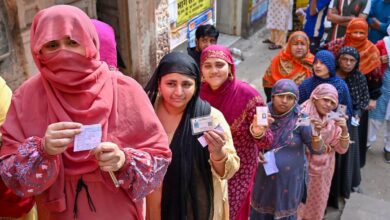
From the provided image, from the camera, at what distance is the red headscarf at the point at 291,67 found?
5023 mm

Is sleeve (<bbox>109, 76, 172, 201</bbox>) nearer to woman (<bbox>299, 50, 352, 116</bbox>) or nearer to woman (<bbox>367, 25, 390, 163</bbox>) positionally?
woman (<bbox>299, 50, 352, 116</bbox>)

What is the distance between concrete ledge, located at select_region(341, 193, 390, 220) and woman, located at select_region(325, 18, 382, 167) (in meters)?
1.05

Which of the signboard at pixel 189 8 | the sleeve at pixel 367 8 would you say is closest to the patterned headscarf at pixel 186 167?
the signboard at pixel 189 8

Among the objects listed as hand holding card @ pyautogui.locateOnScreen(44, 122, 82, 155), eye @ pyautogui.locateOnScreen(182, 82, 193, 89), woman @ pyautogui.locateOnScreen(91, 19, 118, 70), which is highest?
hand holding card @ pyautogui.locateOnScreen(44, 122, 82, 155)

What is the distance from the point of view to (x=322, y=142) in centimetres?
386

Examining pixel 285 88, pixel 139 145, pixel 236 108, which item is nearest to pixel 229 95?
pixel 236 108

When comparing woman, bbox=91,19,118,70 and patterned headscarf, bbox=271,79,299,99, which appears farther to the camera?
patterned headscarf, bbox=271,79,299,99

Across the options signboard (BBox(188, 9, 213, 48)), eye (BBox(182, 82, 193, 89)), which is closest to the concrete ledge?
eye (BBox(182, 82, 193, 89))

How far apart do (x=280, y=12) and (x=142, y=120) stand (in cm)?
731

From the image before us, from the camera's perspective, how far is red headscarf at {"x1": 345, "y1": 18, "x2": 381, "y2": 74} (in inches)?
202

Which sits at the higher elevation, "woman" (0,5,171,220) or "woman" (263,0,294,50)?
"woman" (0,5,171,220)

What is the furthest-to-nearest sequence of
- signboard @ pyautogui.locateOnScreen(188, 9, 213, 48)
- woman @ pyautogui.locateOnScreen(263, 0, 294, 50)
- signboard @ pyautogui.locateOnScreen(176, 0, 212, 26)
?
woman @ pyautogui.locateOnScreen(263, 0, 294, 50) < signboard @ pyautogui.locateOnScreen(188, 9, 213, 48) < signboard @ pyautogui.locateOnScreen(176, 0, 212, 26)

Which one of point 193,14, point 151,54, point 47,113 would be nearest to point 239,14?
point 193,14

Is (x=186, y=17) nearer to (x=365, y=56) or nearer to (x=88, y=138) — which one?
(x=365, y=56)
